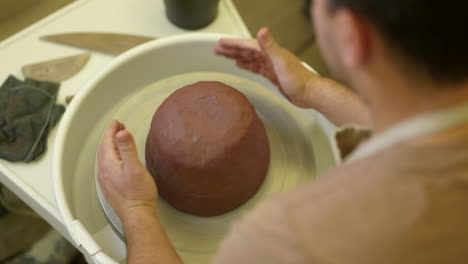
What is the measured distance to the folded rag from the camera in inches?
35.0

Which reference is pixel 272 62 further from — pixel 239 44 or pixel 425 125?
pixel 425 125

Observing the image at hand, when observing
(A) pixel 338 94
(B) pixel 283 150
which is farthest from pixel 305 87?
(B) pixel 283 150

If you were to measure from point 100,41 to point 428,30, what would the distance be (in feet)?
2.66

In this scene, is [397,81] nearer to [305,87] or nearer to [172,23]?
[305,87]

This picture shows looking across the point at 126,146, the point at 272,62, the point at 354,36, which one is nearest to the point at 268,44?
the point at 272,62

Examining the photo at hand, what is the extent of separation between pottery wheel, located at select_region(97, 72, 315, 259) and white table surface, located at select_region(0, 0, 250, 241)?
0.37ft

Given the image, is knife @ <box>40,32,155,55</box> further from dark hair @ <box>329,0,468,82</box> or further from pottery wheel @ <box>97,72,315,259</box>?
dark hair @ <box>329,0,468,82</box>

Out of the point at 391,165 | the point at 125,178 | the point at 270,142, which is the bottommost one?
the point at 270,142

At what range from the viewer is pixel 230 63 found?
0.99 metres

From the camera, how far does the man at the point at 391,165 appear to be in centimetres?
36

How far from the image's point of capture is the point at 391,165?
403 millimetres

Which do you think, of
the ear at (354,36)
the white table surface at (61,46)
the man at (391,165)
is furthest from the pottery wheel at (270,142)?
the ear at (354,36)

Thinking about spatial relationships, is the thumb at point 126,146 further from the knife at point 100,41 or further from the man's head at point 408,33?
the man's head at point 408,33

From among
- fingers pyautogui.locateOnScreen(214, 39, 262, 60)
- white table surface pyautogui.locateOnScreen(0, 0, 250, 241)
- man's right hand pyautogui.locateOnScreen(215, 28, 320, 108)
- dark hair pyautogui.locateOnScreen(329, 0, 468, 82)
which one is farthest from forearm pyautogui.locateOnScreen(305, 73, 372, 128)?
dark hair pyautogui.locateOnScreen(329, 0, 468, 82)
